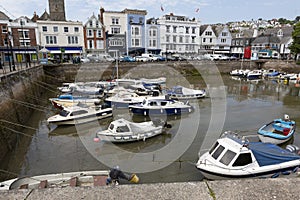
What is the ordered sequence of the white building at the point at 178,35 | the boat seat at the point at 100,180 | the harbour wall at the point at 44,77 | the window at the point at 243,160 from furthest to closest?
the white building at the point at 178,35, the harbour wall at the point at 44,77, the window at the point at 243,160, the boat seat at the point at 100,180

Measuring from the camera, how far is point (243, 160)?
8.53 metres

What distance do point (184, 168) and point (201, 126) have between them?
6116mm

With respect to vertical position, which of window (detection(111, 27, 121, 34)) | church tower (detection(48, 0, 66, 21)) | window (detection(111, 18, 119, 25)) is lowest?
window (detection(111, 27, 121, 34))

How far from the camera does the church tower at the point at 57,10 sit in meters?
46.1

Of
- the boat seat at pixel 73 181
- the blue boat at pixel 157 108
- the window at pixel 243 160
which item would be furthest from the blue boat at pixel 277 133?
the boat seat at pixel 73 181

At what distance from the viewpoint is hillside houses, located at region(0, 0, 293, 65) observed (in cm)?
3975

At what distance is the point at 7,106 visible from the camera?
13.6m

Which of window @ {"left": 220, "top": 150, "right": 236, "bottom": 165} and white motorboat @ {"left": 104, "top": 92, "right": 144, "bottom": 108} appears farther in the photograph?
white motorboat @ {"left": 104, "top": 92, "right": 144, "bottom": 108}

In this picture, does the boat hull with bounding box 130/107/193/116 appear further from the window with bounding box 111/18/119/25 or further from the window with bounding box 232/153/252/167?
the window with bounding box 111/18/119/25

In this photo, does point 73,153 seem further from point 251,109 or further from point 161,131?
point 251,109

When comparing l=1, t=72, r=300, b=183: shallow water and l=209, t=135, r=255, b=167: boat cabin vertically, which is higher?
l=209, t=135, r=255, b=167: boat cabin

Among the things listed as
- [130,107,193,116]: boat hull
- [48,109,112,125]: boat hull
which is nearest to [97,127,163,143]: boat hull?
[48,109,112,125]: boat hull

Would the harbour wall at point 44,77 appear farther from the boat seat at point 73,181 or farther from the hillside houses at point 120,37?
the boat seat at point 73,181

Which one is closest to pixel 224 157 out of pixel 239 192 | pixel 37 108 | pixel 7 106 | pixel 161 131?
pixel 161 131
